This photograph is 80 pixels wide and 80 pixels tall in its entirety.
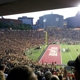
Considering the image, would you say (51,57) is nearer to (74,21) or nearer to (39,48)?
(39,48)

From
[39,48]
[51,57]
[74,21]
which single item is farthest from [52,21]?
[51,57]

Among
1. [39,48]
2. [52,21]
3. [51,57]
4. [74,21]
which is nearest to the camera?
[51,57]

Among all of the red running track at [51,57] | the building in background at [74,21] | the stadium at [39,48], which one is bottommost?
the red running track at [51,57]

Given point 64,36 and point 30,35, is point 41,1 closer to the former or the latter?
point 30,35

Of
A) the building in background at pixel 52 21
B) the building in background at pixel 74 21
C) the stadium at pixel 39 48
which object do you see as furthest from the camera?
the building in background at pixel 74 21

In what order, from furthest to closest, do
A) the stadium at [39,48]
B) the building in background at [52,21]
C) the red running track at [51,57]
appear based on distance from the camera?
the building in background at [52,21]
the red running track at [51,57]
the stadium at [39,48]

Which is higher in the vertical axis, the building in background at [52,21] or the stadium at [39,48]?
the building in background at [52,21]

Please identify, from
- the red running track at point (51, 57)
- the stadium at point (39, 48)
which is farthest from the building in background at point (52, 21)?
the red running track at point (51, 57)

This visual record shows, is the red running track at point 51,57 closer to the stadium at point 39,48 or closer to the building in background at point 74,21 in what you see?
the stadium at point 39,48

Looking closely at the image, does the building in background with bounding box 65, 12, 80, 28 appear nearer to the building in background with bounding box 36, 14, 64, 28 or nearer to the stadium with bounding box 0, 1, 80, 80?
the stadium with bounding box 0, 1, 80, 80

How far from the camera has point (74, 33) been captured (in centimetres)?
8281

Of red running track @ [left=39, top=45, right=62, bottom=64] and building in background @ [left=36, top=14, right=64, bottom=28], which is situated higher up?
building in background @ [left=36, top=14, right=64, bottom=28]

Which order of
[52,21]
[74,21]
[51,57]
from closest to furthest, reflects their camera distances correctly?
[51,57]
[52,21]
[74,21]

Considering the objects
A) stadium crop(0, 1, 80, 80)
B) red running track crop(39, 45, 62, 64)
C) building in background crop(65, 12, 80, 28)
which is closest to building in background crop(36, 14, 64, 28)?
stadium crop(0, 1, 80, 80)
